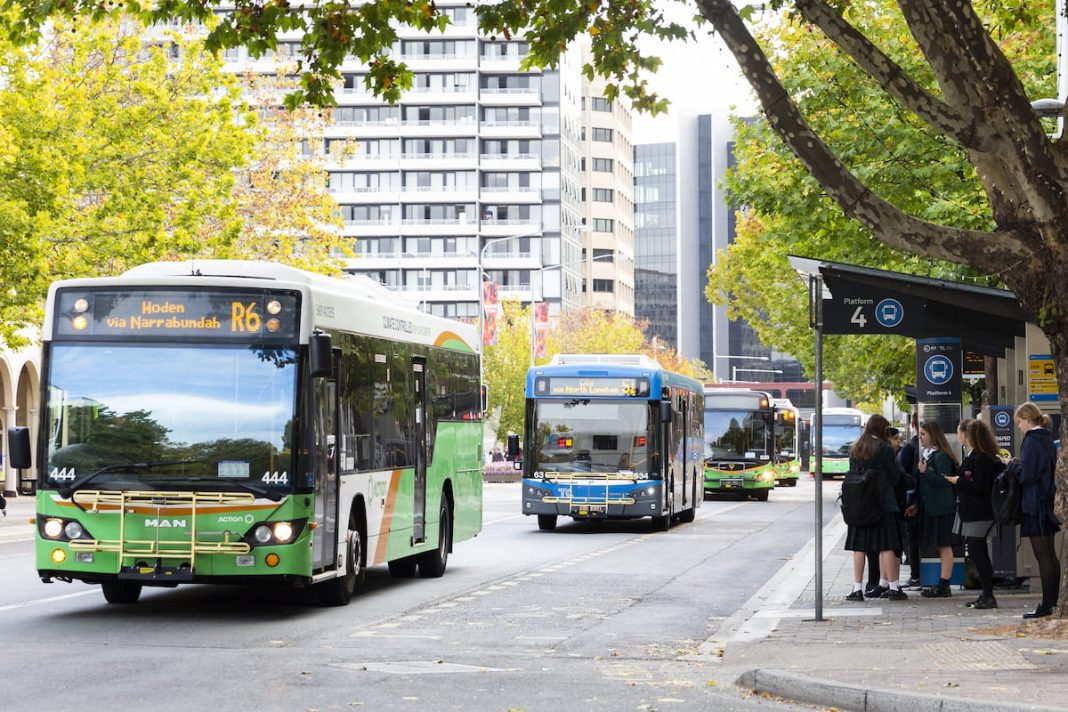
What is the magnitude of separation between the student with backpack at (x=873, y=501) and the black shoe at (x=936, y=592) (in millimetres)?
433

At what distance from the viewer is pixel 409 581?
19.7 metres

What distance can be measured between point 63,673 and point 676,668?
395cm

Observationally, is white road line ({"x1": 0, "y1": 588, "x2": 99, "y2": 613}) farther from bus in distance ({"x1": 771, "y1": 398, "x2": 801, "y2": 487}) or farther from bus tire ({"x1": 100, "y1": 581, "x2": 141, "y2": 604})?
bus in distance ({"x1": 771, "y1": 398, "x2": 801, "y2": 487})

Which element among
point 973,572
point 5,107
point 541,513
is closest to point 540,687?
point 973,572

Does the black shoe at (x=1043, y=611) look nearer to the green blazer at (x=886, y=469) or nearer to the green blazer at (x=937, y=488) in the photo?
the green blazer at (x=886, y=469)

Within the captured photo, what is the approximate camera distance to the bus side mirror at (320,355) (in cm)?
1448

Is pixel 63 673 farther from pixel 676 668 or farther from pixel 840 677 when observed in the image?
pixel 840 677

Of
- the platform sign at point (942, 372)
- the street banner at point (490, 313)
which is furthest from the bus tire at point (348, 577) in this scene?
the street banner at point (490, 313)

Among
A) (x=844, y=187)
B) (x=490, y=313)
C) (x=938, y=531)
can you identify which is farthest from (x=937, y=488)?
(x=490, y=313)

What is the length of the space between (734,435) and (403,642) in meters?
38.4

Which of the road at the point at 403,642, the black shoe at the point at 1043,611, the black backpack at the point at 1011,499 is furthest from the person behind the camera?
the black backpack at the point at 1011,499

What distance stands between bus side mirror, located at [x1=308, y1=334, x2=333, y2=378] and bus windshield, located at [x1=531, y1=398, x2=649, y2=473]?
654 inches

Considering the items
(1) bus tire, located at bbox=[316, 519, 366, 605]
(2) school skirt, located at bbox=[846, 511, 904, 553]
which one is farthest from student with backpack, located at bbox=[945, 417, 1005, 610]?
(1) bus tire, located at bbox=[316, 519, 366, 605]

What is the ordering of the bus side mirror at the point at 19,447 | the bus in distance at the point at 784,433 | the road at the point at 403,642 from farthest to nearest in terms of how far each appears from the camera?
the bus in distance at the point at 784,433 < the bus side mirror at the point at 19,447 < the road at the point at 403,642
